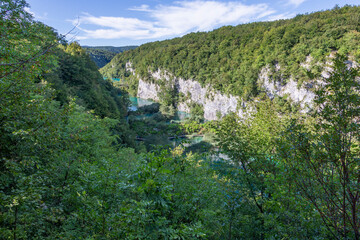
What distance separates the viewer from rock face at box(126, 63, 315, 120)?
2159 inches

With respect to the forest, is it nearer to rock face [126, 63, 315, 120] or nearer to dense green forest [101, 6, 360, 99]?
rock face [126, 63, 315, 120]

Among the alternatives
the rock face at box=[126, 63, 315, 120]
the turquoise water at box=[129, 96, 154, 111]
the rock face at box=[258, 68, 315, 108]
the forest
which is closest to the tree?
the forest

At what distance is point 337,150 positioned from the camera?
312cm

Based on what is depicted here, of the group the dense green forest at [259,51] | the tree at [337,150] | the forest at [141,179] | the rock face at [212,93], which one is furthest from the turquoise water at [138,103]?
the tree at [337,150]

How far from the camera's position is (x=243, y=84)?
71938 millimetres

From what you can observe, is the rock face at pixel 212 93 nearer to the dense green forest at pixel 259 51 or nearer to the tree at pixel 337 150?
the dense green forest at pixel 259 51

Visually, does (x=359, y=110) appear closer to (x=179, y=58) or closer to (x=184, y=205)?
(x=184, y=205)

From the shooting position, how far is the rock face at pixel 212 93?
54844 millimetres

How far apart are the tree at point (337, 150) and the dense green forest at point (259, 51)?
138ft

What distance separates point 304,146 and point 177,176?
291cm

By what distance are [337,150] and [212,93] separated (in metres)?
83.9

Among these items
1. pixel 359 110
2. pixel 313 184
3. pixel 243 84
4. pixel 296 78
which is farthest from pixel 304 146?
pixel 243 84

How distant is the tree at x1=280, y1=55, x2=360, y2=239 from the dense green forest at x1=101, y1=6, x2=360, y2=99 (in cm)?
4209

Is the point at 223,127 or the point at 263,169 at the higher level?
the point at 223,127
